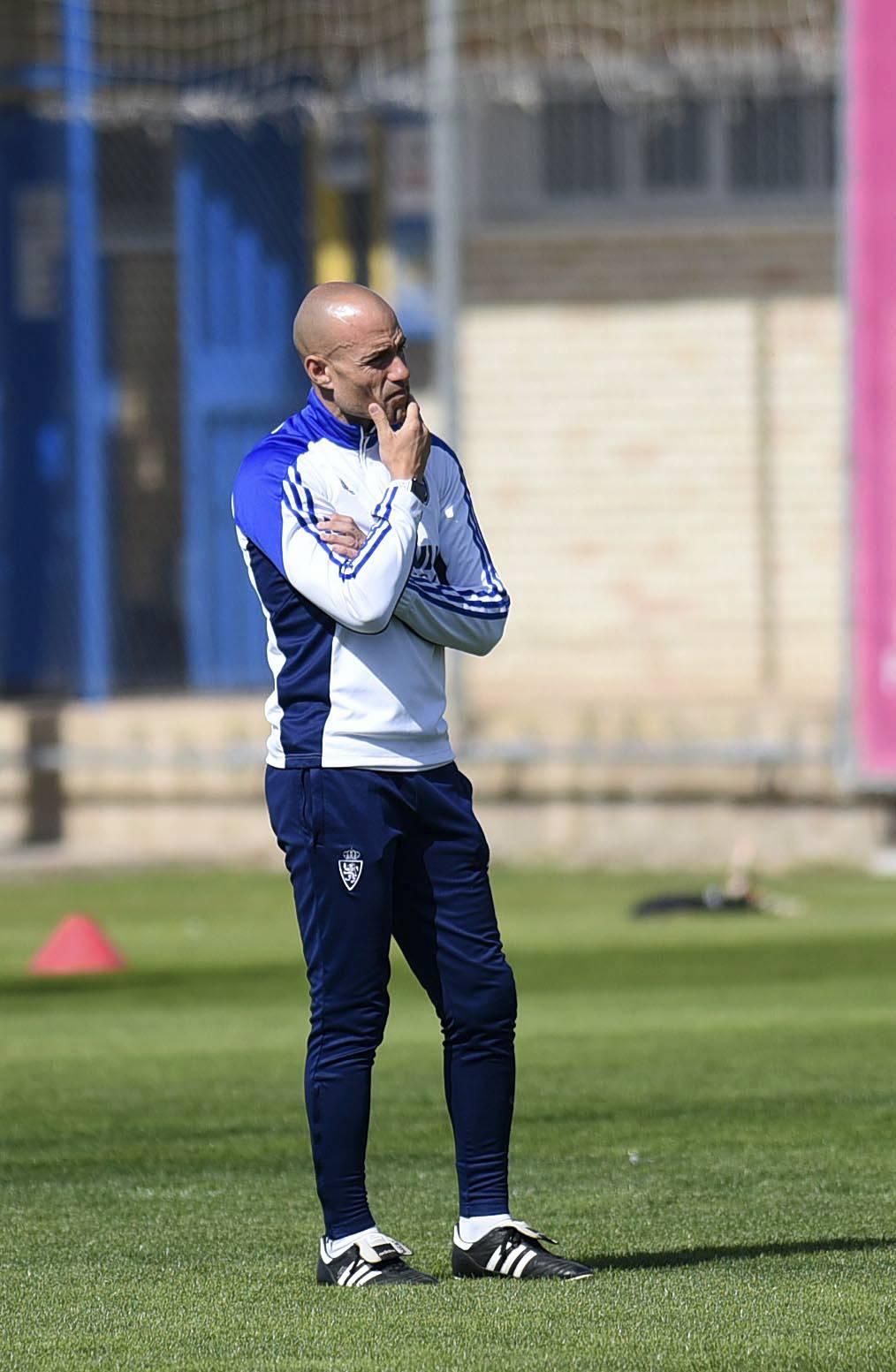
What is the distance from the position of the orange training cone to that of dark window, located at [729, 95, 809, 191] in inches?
342

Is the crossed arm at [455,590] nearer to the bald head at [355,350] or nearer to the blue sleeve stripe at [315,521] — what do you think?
the blue sleeve stripe at [315,521]

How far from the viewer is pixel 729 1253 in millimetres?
5242

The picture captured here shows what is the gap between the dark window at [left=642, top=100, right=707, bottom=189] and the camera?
56.8 feet

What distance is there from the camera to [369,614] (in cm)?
471

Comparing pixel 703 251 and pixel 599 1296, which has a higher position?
pixel 703 251

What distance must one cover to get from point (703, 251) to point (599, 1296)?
12988mm

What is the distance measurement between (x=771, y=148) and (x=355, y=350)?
1291 centimetres

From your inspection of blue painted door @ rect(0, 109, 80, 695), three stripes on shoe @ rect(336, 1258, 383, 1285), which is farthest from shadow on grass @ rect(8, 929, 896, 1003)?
three stripes on shoe @ rect(336, 1258, 383, 1285)

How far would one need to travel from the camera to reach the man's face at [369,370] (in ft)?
16.0

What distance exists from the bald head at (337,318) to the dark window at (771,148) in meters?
12.8

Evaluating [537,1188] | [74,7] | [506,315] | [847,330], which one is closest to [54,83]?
A: [74,7]

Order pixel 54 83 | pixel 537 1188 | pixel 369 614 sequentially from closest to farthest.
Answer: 1. pixel 369 614
2. pixel 537 1188
3. pixel 54 83

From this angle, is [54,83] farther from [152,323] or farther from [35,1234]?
[35,1234]

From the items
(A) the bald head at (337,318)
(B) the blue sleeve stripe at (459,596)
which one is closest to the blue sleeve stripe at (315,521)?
(B) the blue sleeve stripe at (459,596)
